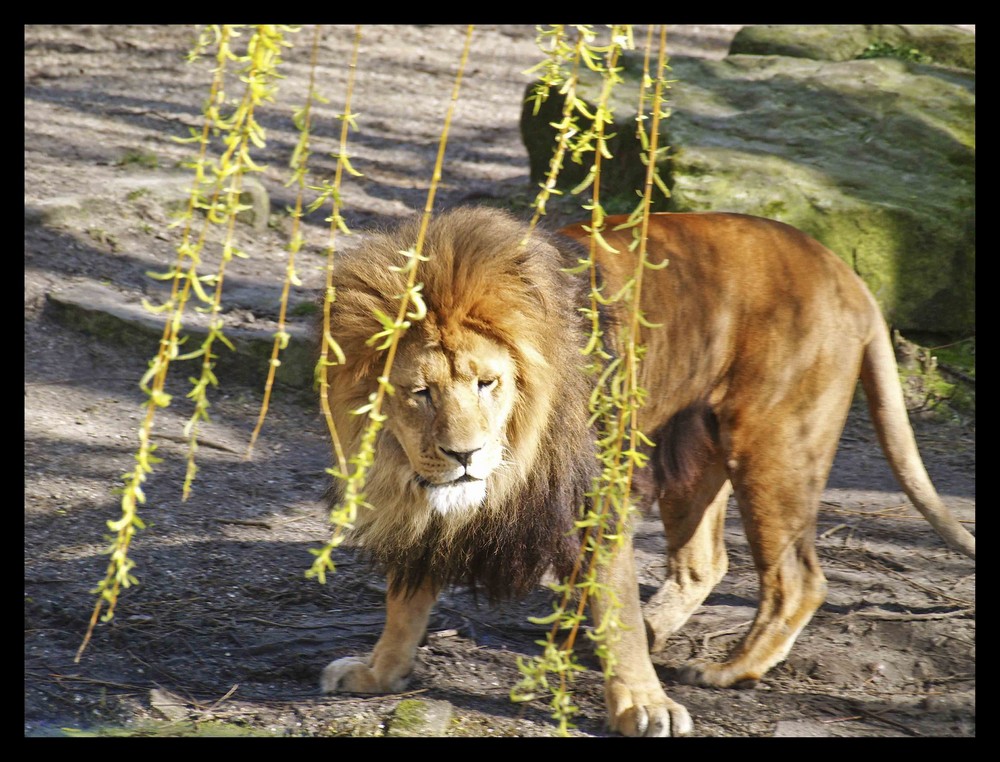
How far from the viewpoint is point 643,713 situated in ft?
9.36

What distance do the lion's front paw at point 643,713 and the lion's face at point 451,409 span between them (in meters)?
0.69

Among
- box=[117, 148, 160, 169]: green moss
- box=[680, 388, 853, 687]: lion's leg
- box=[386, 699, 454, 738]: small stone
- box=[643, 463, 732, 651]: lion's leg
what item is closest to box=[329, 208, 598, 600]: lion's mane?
box=[386, 699, 454, 738]: small stone

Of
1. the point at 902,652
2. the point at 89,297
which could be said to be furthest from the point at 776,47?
the point at 902,652

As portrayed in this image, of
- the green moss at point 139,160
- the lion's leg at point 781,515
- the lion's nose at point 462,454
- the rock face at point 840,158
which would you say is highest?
the rock face at point 840,158

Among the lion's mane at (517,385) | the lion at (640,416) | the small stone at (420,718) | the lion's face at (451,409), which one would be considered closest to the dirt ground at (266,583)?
the small stone at (420,718)

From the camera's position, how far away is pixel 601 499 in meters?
1.67

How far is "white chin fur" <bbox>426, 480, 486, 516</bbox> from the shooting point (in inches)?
103

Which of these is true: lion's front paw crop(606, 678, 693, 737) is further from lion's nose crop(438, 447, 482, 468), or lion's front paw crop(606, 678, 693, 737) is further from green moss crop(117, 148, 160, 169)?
green moss crop(117, 148, 160, 169)

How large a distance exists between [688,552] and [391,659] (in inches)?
42.2

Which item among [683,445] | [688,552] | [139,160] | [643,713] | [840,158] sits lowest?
[643,713]

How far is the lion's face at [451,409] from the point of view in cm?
254

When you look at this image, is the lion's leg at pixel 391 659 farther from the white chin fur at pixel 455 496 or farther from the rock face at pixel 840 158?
the rock face at pixel 840 158

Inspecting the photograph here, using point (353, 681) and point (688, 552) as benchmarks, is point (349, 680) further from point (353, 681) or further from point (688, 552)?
point (688, 552)

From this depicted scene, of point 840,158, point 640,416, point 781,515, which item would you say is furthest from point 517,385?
point 840,158
